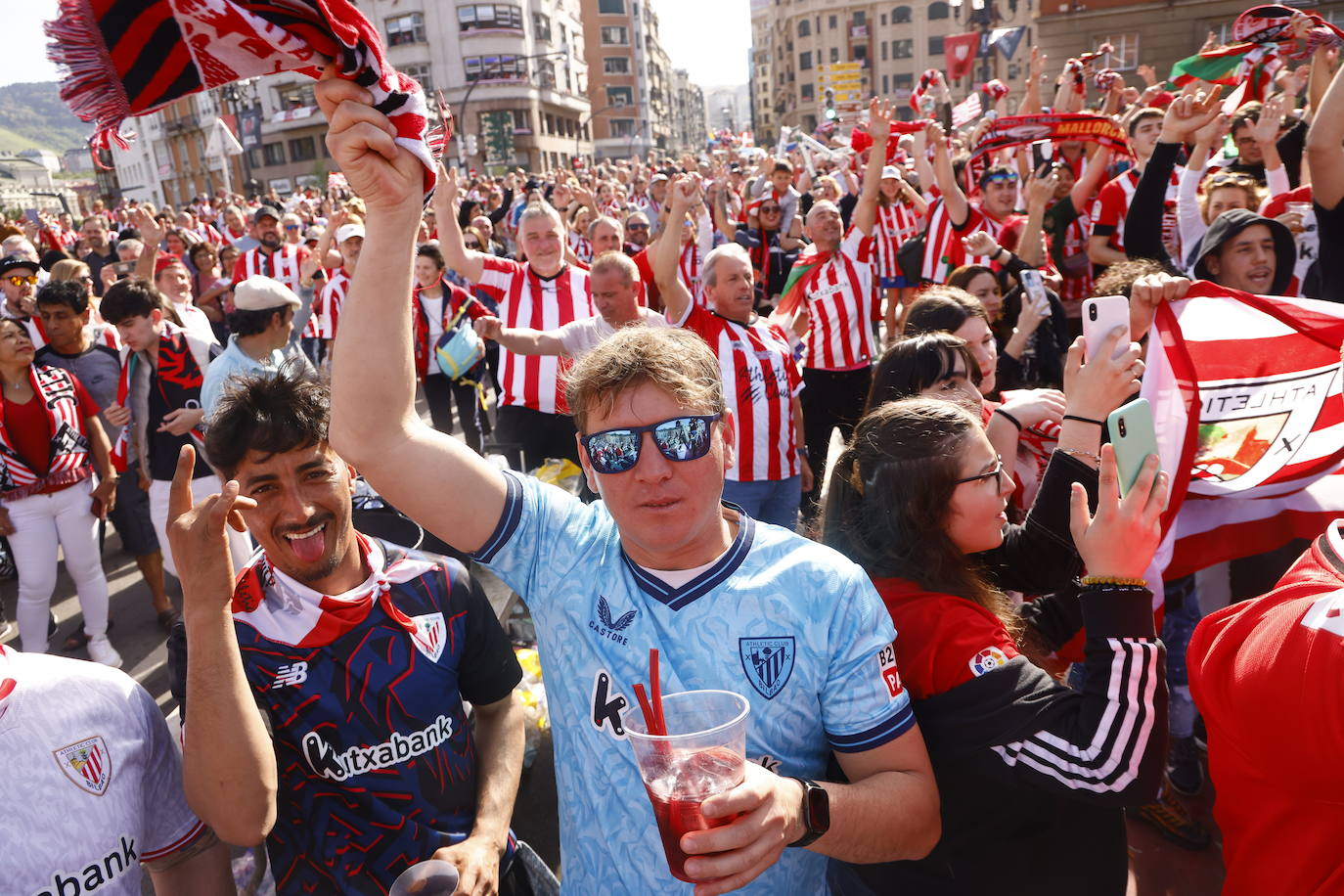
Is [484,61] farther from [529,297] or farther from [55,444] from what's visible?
[55,444]

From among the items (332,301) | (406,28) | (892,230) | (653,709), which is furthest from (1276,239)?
(406,28)

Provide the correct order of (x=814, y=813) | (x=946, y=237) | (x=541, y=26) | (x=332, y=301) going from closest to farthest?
(x=814, y=813)
(x=946, y=237)
(x=332, y=301)
(x=541, y=26)

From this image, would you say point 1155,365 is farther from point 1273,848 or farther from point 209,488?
point 209,488

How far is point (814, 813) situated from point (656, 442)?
0.69 meters

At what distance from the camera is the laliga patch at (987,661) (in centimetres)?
161

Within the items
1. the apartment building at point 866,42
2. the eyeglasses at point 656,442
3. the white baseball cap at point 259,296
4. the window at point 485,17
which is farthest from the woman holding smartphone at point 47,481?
the apartment building at point 866,42

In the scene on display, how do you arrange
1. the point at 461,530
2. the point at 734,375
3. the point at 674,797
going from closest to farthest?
the point at 674,797
the point at 461,530
the point at 734,375

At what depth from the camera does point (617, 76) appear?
279 feet

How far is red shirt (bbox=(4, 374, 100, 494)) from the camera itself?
4355 mm

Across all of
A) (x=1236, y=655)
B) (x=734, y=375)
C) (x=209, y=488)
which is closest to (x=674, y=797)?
(x=1236, y=655)

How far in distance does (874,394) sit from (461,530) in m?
1.84

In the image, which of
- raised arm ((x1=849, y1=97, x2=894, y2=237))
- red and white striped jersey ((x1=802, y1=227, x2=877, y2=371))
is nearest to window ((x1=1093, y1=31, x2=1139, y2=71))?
raised arm ((x1=849, y1=97, x2=894, y2=237))

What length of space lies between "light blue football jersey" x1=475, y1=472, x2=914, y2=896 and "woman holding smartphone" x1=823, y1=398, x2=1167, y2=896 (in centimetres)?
18

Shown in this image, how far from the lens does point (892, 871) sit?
72.2 inches
